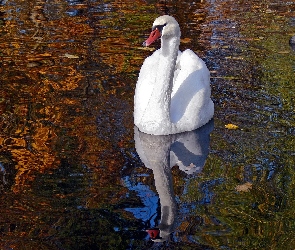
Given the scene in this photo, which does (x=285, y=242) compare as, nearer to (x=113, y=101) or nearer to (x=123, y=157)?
Result: (x=123, y=157)

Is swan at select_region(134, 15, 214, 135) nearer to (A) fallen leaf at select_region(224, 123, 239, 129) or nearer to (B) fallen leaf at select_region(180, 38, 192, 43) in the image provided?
(A) fallen leaf at select_region(224, 123, 239, 129)

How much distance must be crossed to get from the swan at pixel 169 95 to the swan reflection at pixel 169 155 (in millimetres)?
90

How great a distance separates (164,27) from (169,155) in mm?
1466

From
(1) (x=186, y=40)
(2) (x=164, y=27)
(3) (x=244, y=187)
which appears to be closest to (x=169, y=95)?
(2) (x=164, y=27)

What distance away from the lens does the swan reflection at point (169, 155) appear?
686 cm

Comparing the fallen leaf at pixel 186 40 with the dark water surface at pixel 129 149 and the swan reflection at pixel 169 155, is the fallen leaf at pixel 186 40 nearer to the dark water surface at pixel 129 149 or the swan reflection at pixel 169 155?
the dark water surface at pixel 129 149

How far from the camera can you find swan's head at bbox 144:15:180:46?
8.12m

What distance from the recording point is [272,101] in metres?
9.32

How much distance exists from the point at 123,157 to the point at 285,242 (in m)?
2.30

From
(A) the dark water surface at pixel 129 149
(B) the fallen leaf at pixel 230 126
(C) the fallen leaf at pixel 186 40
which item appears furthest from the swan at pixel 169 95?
(C) the fallen leaf at pixel 186 40

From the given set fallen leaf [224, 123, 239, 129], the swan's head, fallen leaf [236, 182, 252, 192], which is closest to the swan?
the swan's head

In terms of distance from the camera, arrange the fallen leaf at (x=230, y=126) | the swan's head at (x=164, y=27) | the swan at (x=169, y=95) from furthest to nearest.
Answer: the fallen leaf at (x=230, y=126)
the swan at (x=169, y=95)
the swan's head at (x=164, y=27)

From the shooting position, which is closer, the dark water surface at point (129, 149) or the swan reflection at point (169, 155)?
the dark water surface at point (129, 149)

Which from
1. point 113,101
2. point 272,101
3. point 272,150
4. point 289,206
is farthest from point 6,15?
point 289,206
